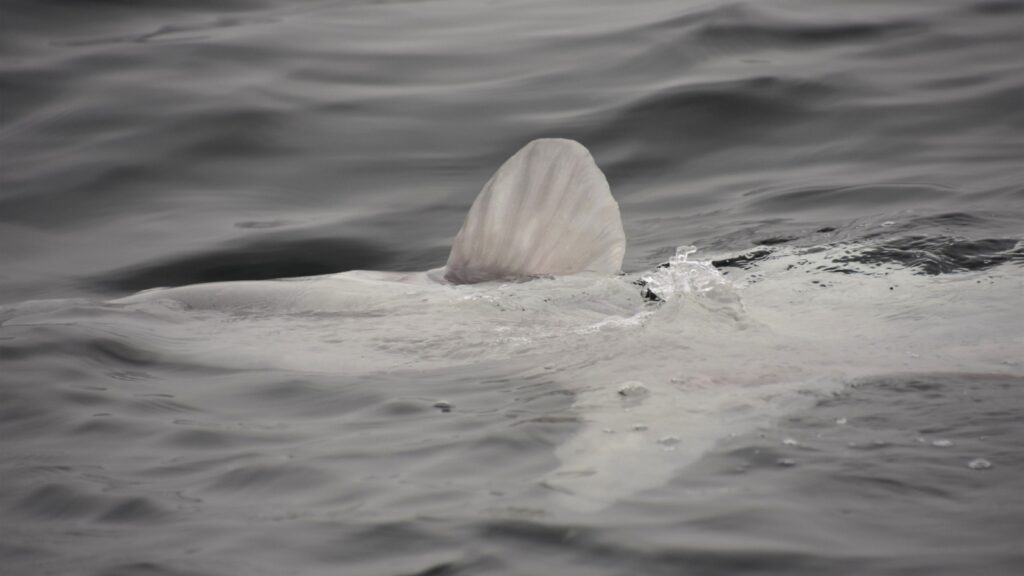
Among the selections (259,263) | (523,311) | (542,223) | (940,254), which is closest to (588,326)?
(523,311)

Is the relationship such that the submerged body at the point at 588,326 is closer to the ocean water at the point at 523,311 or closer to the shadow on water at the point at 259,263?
the ocean water at the point at 523,311

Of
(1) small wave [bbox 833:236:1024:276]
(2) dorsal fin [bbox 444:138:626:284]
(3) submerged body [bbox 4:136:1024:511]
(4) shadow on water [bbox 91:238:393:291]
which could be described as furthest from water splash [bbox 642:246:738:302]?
(4) shadow on water [bbox 91:238:393:291]

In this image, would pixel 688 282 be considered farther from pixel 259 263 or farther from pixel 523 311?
pixel 259 263

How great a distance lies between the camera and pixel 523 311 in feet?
11.6

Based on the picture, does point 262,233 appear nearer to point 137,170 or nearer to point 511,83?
point 137,170

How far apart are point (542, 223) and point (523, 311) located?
0.59 meters

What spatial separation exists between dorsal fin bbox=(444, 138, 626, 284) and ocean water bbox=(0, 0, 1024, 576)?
18cm

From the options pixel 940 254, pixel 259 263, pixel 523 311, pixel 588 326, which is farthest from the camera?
pixel 259 263

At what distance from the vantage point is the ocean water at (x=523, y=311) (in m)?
2.27

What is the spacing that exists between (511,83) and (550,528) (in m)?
5.06

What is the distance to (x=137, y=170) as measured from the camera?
6059 mm

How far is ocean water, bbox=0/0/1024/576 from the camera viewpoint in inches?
89.2

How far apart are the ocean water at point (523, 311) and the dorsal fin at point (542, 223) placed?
0.18 m

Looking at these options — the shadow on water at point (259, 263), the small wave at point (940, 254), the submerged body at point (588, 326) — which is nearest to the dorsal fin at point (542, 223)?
the submerged body at point (588, 326)
